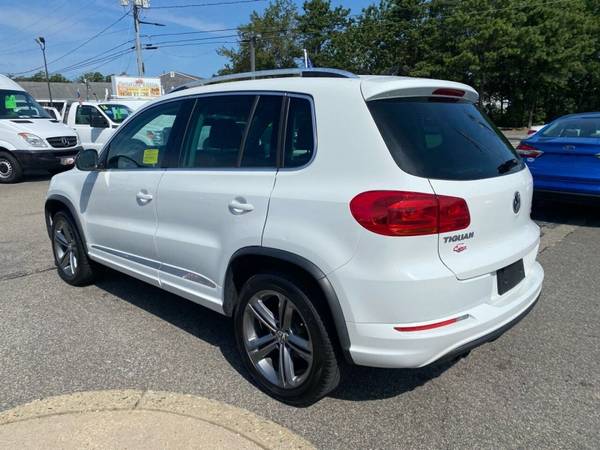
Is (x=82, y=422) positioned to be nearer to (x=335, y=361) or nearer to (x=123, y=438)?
(x=123, y=438)

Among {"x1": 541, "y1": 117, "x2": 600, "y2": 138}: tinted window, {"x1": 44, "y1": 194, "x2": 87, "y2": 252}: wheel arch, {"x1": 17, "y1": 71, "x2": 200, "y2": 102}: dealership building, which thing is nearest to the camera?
{"x1": 44, "y1": 194, "x2": 87, "y2": 252}: wheel arch

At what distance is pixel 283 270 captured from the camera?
2.65 metres

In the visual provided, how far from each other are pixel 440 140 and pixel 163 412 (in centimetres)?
212

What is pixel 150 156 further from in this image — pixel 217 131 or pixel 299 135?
pixel 299 135

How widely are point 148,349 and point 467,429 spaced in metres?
2.14

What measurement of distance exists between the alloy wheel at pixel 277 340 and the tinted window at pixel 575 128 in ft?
18.9

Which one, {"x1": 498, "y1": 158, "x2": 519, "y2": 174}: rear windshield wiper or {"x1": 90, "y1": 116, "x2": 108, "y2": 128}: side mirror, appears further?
{"x1": 90, "y1": 116, "x2": 108, "y2": 128}: side mirror

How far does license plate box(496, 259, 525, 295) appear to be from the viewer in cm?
258

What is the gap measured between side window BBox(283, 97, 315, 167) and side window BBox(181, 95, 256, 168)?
39 centimetres

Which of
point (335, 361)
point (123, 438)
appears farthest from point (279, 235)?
point (123, 438)

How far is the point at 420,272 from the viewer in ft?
7.38

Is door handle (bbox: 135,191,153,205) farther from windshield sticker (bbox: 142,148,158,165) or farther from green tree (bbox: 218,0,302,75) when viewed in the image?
green tree (bbox: 218,0,302,75)

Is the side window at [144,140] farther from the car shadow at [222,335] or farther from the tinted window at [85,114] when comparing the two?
the tinted window at [85,114]

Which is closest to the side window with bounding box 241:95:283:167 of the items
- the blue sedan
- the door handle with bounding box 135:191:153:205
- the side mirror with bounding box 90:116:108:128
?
the door handle with bounding box 135:191:153:205
